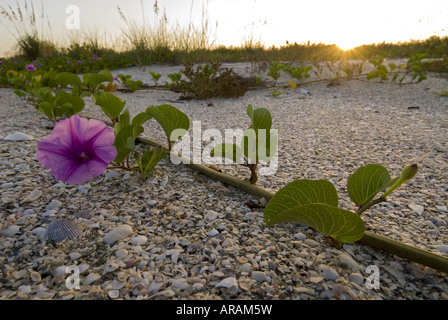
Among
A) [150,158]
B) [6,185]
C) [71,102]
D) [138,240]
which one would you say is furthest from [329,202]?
[71,102]

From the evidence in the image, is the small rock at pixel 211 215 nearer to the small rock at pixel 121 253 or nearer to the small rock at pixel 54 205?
the small rock at pixel 121 253

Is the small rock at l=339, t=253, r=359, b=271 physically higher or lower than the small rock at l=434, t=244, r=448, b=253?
higher

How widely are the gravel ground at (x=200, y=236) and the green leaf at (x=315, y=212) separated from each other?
0.11 meters

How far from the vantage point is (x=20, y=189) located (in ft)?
4.24

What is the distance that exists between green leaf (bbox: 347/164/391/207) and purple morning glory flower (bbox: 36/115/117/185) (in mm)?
840

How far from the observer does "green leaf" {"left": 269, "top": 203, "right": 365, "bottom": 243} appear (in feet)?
2.63

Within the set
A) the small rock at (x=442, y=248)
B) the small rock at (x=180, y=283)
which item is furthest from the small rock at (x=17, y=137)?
the small rock at (x=442, y=248)

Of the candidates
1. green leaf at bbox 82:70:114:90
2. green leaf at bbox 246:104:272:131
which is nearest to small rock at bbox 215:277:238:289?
green leaf at bbox 246:104:272:131

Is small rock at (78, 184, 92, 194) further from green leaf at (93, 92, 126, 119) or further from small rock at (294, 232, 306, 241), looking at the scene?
small rock at (294, 232, 306, 241)

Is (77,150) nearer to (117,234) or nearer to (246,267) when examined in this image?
(117,234)

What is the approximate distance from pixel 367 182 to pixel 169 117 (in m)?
0.82
